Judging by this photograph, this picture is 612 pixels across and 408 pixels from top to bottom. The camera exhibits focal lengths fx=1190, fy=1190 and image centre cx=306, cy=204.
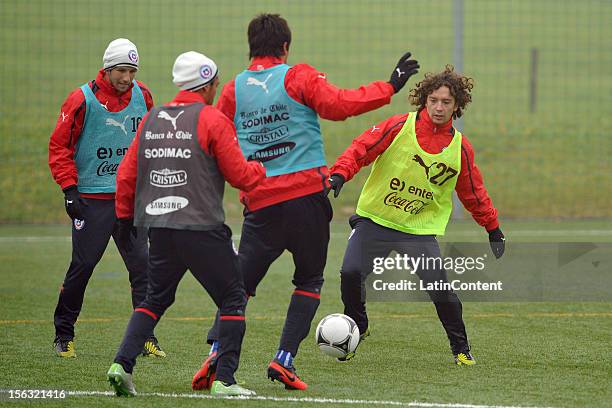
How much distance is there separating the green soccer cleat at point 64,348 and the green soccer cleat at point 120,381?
59.3 inches

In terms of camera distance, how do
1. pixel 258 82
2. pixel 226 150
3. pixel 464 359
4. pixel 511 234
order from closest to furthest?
1. pixel 226 150
2. pixel 258 82
3. pixel 464 359
4. pixel 511 234

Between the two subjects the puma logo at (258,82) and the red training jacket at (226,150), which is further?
the puma logo at (258,82)

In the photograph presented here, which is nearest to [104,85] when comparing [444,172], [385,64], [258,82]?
[258,82]

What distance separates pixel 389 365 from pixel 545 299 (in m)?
3.22

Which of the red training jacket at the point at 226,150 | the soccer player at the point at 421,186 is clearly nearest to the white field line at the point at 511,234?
the soccer player at the point at 421,186

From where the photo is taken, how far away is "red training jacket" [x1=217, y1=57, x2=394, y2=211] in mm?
6156

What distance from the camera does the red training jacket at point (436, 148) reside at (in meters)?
7.28

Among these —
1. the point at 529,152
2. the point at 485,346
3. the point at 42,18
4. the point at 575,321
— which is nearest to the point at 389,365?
the point at 485,346

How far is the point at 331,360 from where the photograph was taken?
293 inches

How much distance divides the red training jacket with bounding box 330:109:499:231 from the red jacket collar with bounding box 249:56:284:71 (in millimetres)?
953

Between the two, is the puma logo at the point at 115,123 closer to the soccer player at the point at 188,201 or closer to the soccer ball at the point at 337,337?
the soccer player at the point at 188,201

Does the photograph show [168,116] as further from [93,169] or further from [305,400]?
[93,169]

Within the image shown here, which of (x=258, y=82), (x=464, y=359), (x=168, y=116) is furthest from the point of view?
(x=464, y=359)

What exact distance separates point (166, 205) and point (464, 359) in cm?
226
